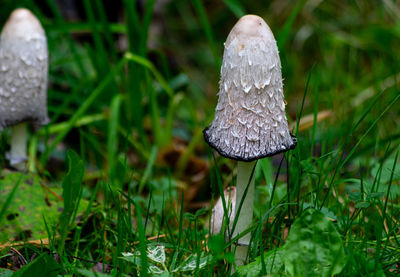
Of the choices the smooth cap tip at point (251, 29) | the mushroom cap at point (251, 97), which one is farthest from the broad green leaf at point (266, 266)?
the smooth cap tip at point (251, 29)

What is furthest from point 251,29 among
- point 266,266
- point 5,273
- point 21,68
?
point 21,68

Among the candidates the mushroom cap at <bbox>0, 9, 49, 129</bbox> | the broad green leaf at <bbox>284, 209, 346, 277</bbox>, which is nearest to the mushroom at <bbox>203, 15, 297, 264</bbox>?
the broad green leaf at <bbox>284, 209, 346, 277</bbox>

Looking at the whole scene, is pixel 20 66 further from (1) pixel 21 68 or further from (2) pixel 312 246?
(2) pixel 312 246

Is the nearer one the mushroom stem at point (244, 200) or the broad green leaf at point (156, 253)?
the broad green leaf at point (156, 253)

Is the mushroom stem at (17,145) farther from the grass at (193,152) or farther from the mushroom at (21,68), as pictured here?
the mushroom at (21,68)

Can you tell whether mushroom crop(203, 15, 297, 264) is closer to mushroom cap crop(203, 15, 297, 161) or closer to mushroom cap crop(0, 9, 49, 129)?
mushroom cap crop(203, 15, 297, 161)
